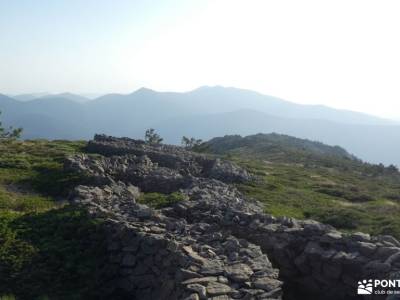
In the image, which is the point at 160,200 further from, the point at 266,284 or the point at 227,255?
the point at 266,284

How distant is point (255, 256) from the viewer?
15273mm

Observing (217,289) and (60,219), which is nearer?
(217,289)

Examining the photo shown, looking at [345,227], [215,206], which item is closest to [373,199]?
[345,227]

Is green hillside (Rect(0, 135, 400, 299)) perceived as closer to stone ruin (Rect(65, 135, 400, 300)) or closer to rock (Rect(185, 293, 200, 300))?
stone ruin (Rect(65, 135, 400, 300))

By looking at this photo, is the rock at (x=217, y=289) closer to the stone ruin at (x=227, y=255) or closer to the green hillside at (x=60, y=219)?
the stone ruin at (x=227, y=255)

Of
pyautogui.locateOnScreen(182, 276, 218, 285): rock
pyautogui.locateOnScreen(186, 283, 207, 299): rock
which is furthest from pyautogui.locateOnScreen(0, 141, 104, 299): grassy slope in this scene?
pyautogui.locateOnScreen(186, 283, 207, 299): rock

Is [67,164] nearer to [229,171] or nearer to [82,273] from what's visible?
[229,171]

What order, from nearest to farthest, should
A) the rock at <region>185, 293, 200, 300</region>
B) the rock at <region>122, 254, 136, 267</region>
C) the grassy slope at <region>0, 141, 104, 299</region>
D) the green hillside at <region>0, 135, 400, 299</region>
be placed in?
1. the rock at <region>185, 293, 200, 300</region>
2. the grassy slope at <region>0, 141, 104, 299</region>
3. the green hillside at <region>0, 135, 400, 299</region>
4. the rock at <region>122, 254, 136, 267</region>
